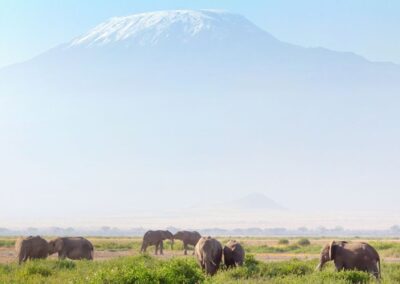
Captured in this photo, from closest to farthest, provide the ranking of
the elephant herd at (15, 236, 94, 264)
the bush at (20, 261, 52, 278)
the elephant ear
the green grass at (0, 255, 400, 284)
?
the green grass at (0, 255, 400, 284) < the elephant ear < the bush at (20, 261, 52, 278) < the elephant herd at (15, 236, 94, 264)

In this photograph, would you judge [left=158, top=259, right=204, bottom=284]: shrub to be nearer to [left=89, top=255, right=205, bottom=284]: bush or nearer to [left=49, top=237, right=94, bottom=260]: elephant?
[left=89, top=255, right=205, bottom=284]: bush

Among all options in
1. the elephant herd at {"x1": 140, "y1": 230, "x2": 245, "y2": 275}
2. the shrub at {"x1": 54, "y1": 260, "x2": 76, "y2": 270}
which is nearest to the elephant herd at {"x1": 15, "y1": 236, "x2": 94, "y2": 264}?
the shrub at {"x1": 54, "y1": 260, "x2": 76, "y2": 270}

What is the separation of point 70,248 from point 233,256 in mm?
10093

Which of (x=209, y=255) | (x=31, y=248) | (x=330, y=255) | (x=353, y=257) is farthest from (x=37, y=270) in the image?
(x=353, y=257)

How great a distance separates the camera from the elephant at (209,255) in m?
24.9

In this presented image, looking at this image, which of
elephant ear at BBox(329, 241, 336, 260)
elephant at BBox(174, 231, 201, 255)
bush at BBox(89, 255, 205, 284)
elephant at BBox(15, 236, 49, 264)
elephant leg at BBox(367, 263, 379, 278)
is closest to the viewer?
bush at BBox(89, 255, 205, 284)

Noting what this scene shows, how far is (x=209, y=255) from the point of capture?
24.9 m

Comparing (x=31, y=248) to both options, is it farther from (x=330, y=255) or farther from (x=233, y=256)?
(x=330, y=255)

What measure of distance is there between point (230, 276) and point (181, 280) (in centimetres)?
386

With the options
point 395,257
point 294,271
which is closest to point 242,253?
point 294,271

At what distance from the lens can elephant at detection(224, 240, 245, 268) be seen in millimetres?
25828

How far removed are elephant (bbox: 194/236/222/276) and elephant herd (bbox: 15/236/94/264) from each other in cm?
945

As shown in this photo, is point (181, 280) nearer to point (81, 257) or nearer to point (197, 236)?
point (81, 257)

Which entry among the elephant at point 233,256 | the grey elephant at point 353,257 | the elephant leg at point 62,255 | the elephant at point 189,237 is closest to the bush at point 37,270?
the elephant at point 233,256
